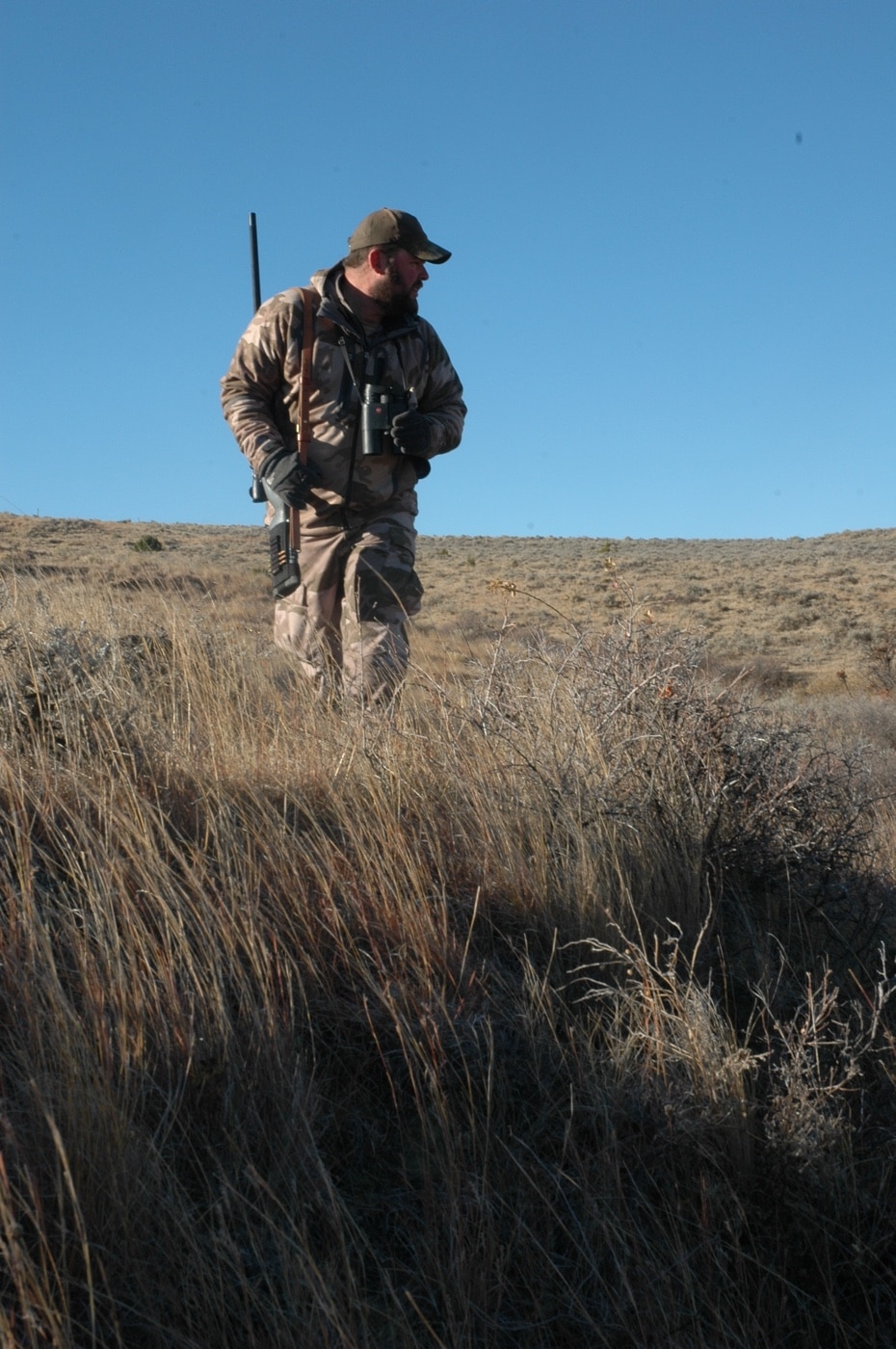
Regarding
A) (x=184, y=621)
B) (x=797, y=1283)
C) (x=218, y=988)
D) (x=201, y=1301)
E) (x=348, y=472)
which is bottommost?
(x=797, y=1283)

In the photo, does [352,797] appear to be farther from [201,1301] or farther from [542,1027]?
[201,1301]

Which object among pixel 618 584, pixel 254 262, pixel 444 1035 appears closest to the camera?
pixel 444 1035

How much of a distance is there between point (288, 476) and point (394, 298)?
0.90 metres

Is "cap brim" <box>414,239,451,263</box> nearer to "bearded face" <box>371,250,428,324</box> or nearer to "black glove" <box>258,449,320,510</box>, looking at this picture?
"bearded face" <box>371,250,428,324</box>

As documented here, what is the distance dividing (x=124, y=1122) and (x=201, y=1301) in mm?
307

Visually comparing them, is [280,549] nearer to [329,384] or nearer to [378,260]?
[329,384]

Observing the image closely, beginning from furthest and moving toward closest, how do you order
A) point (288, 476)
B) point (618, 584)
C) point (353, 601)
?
point (353, 601), point (288, 476), point (618, 584)

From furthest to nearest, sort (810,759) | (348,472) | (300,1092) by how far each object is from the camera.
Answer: (348,472) → (810,759) → (300,1092)

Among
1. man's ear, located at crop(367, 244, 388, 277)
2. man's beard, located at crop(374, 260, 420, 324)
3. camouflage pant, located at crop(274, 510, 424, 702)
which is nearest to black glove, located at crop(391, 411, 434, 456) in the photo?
camouflage pant, located at crop(274, 510, 424, 702)

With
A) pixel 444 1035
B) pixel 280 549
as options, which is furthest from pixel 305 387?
pixel 444 1035

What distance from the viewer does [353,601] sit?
483 centimetres

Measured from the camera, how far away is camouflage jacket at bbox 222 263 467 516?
4.89m

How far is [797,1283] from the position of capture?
223 centimetres

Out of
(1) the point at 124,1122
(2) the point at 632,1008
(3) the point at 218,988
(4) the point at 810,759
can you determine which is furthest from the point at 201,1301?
(4) the point at 810,759
